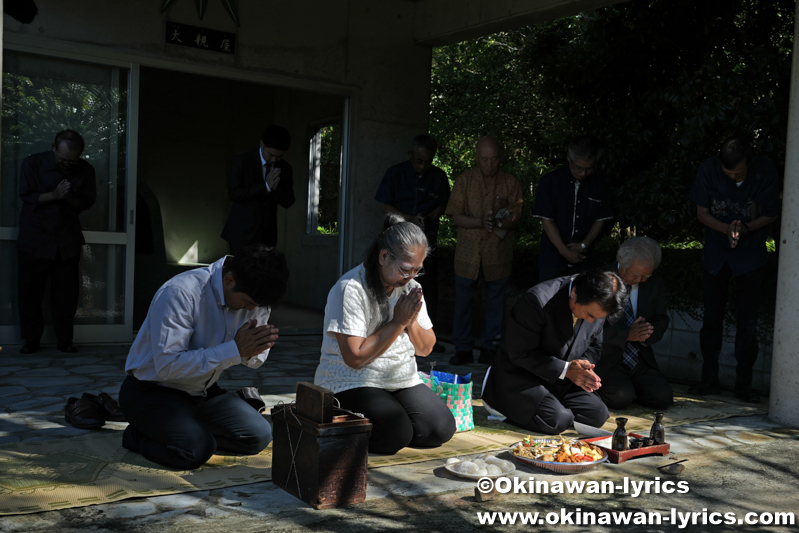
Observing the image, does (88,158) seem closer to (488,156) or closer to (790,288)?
(488,156)

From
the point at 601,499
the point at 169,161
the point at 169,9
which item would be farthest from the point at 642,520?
the point at 169,161

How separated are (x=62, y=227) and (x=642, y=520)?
5.08 m

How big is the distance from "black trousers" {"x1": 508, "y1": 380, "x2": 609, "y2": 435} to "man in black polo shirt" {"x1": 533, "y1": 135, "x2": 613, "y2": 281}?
1.79m

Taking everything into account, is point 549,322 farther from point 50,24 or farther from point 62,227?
point 50,24

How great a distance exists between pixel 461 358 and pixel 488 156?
173 cm

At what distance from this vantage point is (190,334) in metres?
3.40

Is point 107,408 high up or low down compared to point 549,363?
down

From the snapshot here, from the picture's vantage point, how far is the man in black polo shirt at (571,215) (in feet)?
20.1

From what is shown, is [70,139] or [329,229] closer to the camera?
[70,139]

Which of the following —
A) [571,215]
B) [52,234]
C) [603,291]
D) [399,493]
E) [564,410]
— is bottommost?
[399,493]

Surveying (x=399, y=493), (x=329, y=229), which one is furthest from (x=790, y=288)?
(x=329, y=229)

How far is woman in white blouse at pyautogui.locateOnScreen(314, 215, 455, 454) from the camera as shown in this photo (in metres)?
3.66

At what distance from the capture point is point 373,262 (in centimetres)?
379

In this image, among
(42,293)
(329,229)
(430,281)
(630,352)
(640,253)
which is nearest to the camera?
(640,253)
